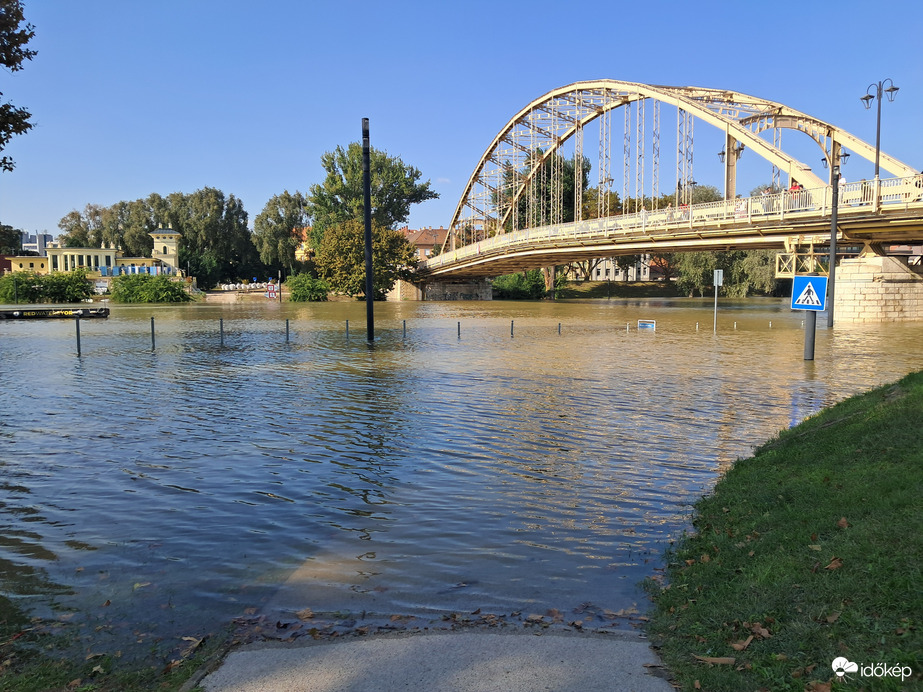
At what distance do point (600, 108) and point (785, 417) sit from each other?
50.4m

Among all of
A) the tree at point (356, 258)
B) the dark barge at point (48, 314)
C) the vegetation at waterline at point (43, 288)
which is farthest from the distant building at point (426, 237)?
the dark barge at point (48, 314)

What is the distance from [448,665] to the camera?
12.2ft

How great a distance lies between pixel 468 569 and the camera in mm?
5426

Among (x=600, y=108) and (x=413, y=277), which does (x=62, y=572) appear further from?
(x=413, y=277)

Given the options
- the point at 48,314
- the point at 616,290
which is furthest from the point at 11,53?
the point at 616,290

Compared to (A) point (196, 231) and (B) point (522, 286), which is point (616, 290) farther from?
(A) point (196, 231)

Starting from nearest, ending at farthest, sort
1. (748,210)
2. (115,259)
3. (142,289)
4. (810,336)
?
(810,336) < (748,210) < (142,289) < (115,259)

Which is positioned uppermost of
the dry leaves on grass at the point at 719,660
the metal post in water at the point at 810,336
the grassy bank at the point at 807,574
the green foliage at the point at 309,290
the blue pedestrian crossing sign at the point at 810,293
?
the green foliage at the point at 309,290

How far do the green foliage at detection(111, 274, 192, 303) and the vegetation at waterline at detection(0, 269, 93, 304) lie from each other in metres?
3.12

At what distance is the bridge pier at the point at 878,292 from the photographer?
108 feet

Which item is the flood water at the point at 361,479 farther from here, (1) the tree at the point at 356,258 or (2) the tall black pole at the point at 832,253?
(1) the tree at the point at 356,258

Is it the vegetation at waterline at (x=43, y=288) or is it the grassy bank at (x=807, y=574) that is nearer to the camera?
the grassy bank at (x=807, y=574)

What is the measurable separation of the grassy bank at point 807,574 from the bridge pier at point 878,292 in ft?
97.6

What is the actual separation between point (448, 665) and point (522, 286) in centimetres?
8462
